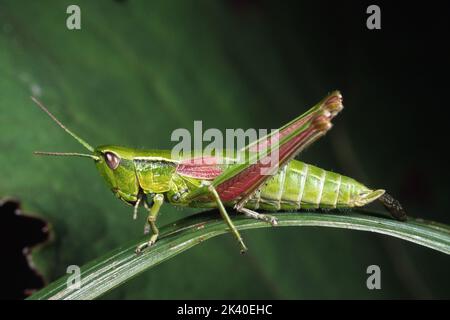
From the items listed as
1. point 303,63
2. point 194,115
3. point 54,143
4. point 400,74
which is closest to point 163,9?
point 194,115

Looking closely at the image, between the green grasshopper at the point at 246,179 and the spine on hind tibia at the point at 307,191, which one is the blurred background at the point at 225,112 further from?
the spine on hind tibia at the point at 307,191

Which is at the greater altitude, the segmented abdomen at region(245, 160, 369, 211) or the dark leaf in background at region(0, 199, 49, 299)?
the segmented abdomen at region(245, 160, 369, 211)

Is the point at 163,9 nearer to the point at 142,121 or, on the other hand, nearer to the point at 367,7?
the point at 142,121

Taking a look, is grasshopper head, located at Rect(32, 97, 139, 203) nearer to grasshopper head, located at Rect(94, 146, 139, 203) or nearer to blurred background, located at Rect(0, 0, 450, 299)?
grasshopper head, located at Rect(94, 146, 139, 203)

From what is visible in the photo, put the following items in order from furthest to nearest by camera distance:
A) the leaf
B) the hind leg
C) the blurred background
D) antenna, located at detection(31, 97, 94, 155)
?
the blurred background, antenna, located at detection(31, 97, 94, 155), the hind leg, the leaf

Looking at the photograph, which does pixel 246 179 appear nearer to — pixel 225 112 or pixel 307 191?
pixel 307 191

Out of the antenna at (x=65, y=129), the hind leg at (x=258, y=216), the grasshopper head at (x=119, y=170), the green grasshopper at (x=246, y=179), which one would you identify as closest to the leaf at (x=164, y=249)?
the hind leg at (x=258, y=216)

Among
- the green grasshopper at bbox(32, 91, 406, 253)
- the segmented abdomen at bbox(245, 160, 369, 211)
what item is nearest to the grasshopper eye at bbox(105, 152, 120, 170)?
the green grasshopper at bbox(32, 91, 406, 253)
